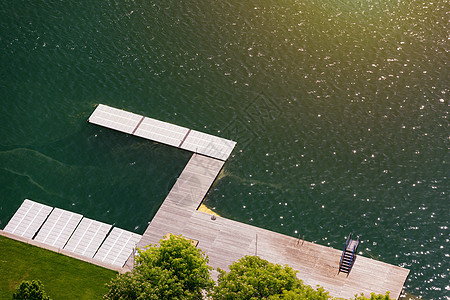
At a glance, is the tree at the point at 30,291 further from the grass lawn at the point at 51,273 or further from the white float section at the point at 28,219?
the white float section at the point at 28,219

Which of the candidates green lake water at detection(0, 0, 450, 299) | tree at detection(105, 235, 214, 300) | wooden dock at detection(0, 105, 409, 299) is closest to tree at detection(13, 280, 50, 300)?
tree at detection(105, 235, 214, 300)

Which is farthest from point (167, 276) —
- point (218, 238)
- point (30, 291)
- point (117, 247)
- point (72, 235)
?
point (72, 235)

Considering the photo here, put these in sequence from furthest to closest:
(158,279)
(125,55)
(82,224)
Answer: (125,55)
(82,224)
(158,279)

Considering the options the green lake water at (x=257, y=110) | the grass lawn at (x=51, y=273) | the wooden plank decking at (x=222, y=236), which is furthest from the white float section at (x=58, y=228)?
the wooden plank decking at (x=222, y=236)

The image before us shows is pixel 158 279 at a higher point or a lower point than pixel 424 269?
lower

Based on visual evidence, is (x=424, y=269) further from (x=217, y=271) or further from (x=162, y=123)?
(x=162, y=123)

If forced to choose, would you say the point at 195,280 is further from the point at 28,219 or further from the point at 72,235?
the point at 28,219

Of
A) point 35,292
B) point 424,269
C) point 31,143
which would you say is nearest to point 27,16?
point 31,143
